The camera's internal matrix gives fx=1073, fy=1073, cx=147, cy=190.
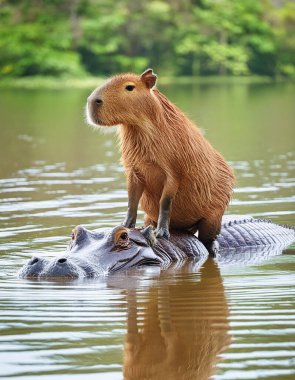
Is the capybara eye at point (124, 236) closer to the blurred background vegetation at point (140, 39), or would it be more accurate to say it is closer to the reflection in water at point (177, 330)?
the reflection in water at point (177, 330)

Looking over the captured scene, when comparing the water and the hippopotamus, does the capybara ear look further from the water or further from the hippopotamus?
the water

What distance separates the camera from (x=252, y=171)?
A: 14.4 metres

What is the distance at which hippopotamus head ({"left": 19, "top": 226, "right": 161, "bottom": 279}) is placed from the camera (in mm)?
7199

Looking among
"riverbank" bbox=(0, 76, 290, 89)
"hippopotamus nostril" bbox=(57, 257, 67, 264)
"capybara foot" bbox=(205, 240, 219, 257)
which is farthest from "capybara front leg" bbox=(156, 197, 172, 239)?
"riverbank" bbox=(0, 76, 290, 89)

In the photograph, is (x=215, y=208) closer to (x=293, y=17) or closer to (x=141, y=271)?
(x=141, y=271)

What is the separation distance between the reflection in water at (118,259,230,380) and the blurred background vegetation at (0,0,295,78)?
39.2 m

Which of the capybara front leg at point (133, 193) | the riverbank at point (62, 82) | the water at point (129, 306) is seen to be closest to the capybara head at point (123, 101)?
the capybara front leg at point (133, 193)

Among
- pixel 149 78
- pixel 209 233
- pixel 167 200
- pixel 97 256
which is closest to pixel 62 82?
pixel 209 233

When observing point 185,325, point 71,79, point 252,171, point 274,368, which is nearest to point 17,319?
point 185,325

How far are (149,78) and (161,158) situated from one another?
0.59m

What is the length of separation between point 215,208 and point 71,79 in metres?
38.1

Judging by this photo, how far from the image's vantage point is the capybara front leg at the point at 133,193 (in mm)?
7895

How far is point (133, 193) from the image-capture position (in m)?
7.95

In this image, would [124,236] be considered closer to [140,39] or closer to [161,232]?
[161,232]
